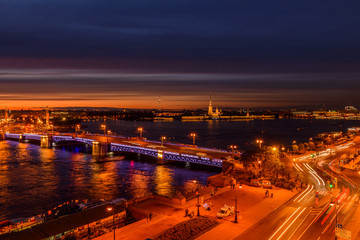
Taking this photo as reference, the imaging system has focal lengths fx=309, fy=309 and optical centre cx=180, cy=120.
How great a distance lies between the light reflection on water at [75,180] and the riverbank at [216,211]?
11.8 m

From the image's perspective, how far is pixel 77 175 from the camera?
46156 millimetres

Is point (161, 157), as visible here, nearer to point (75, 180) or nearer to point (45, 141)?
point (75, 180)

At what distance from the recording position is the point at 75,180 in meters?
42.5

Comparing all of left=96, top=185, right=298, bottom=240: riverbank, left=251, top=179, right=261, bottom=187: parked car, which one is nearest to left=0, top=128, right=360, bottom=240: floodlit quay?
left=96, top=185, right=298, bottom=240: riverbank

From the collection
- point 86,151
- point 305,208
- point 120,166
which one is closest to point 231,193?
point 305,208

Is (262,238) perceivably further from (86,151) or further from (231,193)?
(86,151)

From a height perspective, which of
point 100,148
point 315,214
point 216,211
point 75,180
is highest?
point 315,214

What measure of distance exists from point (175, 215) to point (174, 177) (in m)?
23.9

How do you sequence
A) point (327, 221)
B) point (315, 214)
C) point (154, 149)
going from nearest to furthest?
1. point (327, 221)
2. point (315, 214)
3. point (154, 149)

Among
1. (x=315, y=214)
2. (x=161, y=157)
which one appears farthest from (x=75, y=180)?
(x=315, y=214)

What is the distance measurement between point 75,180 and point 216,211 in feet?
88.8

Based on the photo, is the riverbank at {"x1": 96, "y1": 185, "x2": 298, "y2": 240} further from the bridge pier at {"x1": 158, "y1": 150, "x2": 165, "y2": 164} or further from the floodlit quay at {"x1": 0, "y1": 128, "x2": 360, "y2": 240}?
the bridge pier at {"x1": 158, "y1": 150, "x2": 165, "y2": 164}

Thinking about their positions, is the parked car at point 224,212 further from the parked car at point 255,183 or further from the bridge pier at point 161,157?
the bridge pier at point 161,157

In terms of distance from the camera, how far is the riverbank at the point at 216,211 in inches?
701
